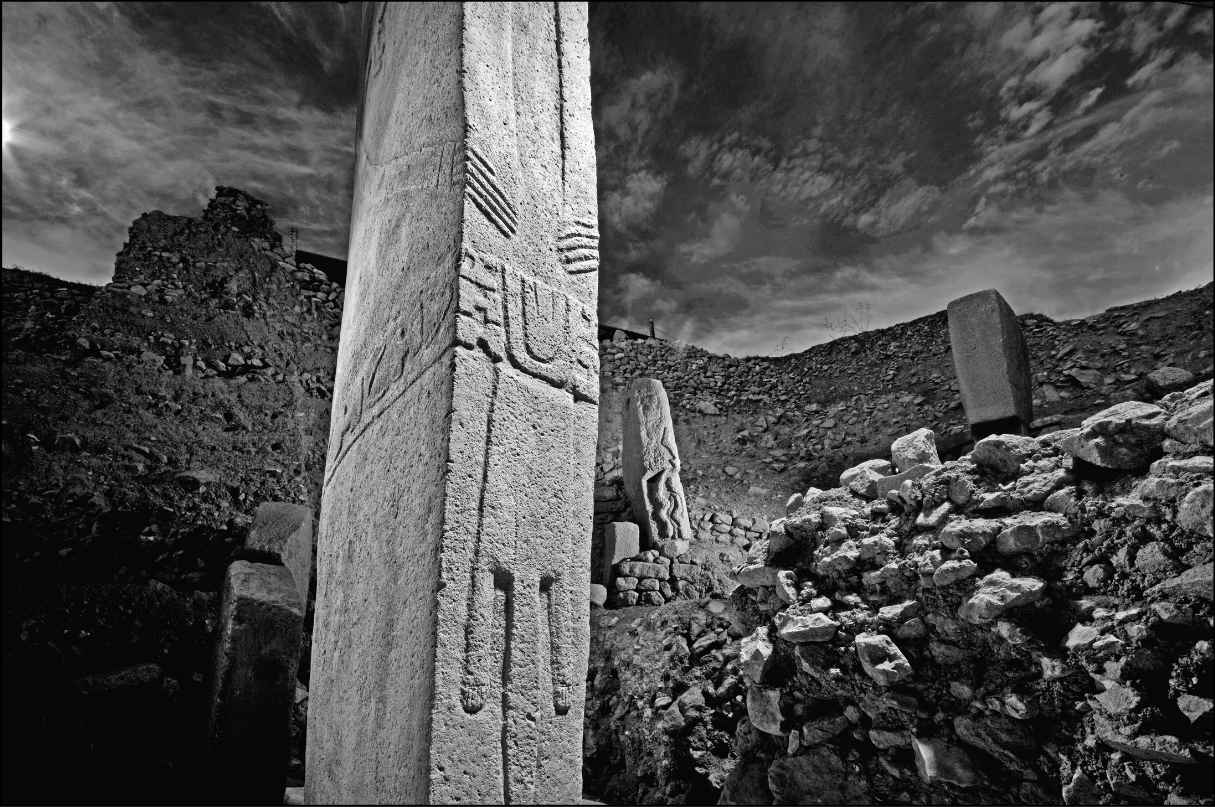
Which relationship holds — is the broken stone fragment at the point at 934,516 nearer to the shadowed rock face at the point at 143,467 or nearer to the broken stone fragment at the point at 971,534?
the broken stone fragment at the point at 971,534

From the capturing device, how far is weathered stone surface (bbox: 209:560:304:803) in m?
2.61

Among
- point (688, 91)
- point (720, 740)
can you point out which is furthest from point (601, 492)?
point (688, 91)

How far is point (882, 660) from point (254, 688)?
112 inches

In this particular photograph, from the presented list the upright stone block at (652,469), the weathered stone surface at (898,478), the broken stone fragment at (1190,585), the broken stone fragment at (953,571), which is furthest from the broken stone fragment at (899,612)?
the upright stone block at (652,469)

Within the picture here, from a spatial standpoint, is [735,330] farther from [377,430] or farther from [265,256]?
[377,430]

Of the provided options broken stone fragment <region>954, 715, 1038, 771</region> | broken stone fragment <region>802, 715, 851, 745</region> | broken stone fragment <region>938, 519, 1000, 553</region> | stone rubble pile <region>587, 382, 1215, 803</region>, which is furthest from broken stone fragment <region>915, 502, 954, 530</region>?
broken stone fragment <region>802, 715, 851, 745</region>

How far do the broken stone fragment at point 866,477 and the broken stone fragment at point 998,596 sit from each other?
92cm

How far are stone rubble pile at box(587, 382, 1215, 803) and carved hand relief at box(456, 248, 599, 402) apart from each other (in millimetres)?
1498

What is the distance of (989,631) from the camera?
1877mm

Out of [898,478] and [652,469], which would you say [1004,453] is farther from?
[652,469]

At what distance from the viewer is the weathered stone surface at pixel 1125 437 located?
169 centimetres

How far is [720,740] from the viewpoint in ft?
9.61

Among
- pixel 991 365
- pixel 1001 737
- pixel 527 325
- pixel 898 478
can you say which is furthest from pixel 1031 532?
pixel 991 365

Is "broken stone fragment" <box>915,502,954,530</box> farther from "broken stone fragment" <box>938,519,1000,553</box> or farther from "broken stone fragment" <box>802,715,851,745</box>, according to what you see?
"broken stone fragment" <box>802,715,851,745</box>
